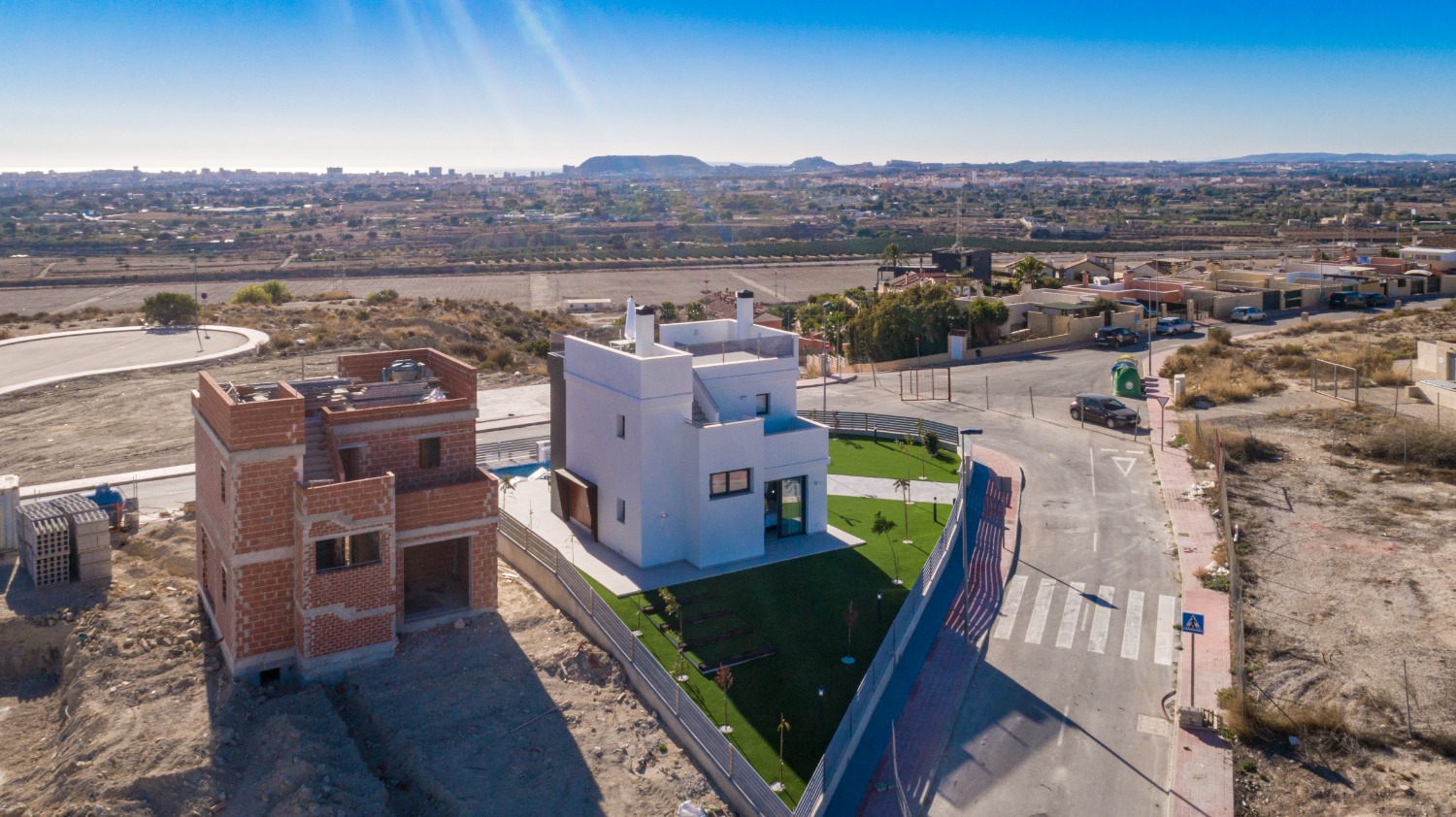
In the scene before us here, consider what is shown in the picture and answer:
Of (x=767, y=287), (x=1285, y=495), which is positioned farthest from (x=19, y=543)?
(x=767, y=287)

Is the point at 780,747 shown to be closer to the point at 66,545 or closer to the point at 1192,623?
the point at 1192,623

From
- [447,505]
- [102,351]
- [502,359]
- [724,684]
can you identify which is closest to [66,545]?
[447,505]

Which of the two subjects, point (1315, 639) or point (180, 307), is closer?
point (1315, 639)

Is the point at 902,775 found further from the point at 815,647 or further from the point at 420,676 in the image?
the point at 420,676

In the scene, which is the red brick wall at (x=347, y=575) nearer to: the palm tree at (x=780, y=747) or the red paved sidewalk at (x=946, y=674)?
the palm tree at (x=780, y=747)

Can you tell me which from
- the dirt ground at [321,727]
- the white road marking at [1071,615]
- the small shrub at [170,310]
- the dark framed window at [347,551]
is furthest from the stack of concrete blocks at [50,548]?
the small shrub at [170,310]
